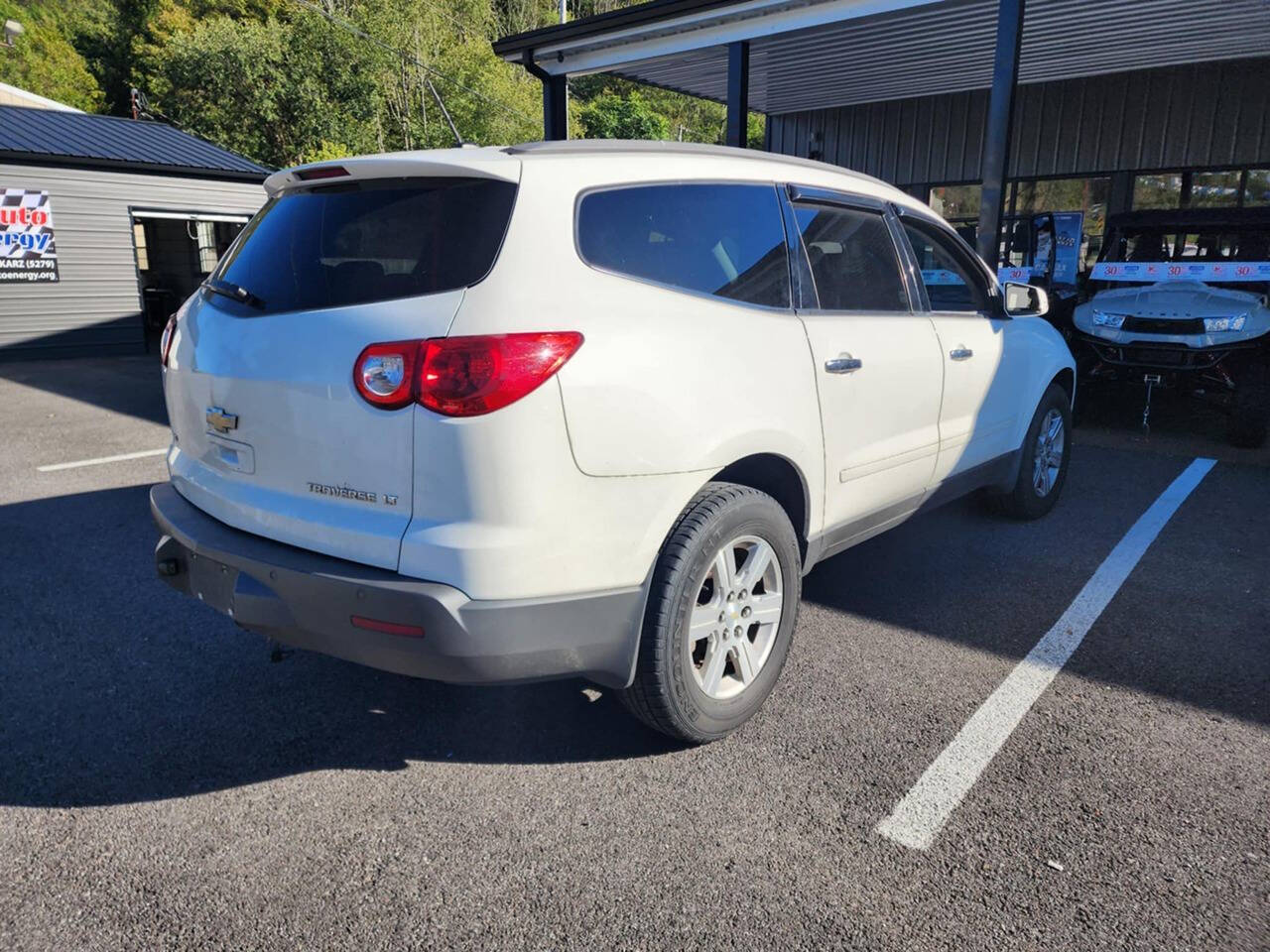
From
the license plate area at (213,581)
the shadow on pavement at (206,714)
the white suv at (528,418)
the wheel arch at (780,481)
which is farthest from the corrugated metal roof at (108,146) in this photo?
the wheel arch at (780,481)

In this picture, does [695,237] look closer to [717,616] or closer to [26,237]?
Result: [717,616]

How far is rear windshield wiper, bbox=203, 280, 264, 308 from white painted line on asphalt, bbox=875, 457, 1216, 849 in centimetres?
230

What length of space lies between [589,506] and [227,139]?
3835 cm

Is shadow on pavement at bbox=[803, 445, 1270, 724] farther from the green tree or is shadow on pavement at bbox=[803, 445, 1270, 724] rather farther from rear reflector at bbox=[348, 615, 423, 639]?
the green tree

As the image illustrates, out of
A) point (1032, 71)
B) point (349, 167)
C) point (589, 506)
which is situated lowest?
point (589, 506)

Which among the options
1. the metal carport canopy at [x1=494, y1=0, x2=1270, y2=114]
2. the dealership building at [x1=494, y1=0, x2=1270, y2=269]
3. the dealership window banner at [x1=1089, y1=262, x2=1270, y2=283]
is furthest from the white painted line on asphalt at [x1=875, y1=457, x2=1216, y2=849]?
the metal carport canopy at [x1=494, y1=0, x2=1270, y2=114]

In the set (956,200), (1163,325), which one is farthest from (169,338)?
(956,200)

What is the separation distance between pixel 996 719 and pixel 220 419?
2.64m

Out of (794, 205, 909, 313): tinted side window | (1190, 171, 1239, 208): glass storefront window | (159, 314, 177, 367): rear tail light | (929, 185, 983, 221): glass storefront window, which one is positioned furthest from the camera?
(929, 185, 983, 221): glass storefront window

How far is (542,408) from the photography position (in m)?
A: 2.29

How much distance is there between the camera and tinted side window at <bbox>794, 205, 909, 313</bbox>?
337cm

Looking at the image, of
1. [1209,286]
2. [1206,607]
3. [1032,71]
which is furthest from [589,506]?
[1032,71]

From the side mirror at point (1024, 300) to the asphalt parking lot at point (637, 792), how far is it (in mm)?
1406

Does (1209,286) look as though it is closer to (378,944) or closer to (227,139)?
(378,944)
